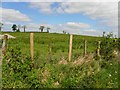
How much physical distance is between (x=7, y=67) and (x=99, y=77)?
2936 millimetres

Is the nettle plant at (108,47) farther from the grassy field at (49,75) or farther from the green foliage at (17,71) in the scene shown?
the green foliage at (17,71)

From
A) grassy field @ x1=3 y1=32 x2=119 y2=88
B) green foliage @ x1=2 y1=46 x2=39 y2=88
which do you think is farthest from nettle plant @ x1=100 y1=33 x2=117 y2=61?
green foliage @ x1=2 y1=46 x2=39 y2=88

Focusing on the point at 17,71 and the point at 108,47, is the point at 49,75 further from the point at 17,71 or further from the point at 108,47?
the point at 108,47

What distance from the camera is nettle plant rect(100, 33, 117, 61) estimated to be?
12090 millimetres

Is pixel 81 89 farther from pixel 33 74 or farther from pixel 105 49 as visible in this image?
pixel 105 49

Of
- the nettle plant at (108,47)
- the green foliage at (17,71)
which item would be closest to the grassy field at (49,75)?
the green foliage at (17,71)

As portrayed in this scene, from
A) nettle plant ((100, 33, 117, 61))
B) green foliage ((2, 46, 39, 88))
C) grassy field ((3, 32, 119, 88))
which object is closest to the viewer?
green foliage ((2, 46, 39, 88))

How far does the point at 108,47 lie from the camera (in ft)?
41.5

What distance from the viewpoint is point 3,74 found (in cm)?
811

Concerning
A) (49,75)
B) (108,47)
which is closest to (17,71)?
(49,75)

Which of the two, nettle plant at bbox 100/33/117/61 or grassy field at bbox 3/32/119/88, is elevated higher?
nettle plant at bbox 100/33/117/61

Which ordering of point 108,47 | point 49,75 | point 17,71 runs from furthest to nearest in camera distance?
point 108,47 → point 49,75 → point 17,71

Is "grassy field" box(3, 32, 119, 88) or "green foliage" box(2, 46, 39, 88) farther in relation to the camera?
"grassy field" box(3, 32, 119, 88)

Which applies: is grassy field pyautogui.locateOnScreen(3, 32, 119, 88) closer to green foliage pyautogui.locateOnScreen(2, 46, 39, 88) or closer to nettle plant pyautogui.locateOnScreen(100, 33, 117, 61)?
green foliage pyautogui.locateOnScreen(2, 46, 39, 88)
